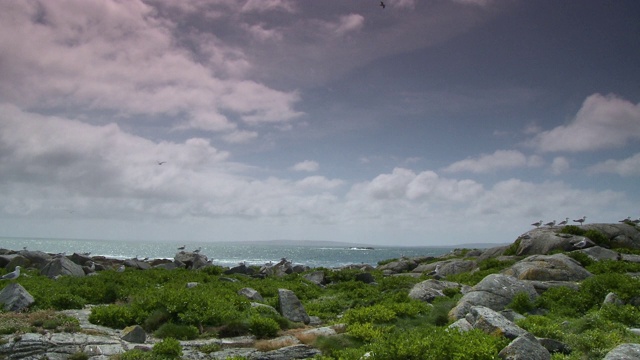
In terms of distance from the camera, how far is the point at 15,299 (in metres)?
19.7

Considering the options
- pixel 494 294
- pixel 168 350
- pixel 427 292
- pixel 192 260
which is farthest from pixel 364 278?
pixel 168 350

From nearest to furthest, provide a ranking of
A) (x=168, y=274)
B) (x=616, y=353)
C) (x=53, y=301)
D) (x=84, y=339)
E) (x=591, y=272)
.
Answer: (x=616, y=353) → (x=84, y=339) → (x=53, y=301) → (x=591, y=272) → (x=168, y=274)

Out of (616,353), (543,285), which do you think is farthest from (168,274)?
(616,353)

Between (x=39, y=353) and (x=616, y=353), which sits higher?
(x=616, y=353)

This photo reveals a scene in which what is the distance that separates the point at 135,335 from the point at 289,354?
643 cm

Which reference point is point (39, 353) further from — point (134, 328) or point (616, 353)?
point (616, 353)

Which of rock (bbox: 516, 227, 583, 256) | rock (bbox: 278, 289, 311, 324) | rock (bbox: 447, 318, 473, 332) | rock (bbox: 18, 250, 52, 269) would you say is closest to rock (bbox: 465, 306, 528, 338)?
rock (bbox: 447, 318, 473, 332)

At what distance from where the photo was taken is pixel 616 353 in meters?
11.9

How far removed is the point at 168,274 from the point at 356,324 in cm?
2169

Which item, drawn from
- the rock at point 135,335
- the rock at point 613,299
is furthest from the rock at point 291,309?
the rock at point 613,299

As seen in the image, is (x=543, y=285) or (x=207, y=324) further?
(x=543, y=285)

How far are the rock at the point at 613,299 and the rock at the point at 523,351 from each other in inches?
364

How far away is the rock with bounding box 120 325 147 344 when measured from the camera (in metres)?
16.8

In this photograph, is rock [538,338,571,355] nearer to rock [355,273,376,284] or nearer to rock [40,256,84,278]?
rock [355,273,376,284]
